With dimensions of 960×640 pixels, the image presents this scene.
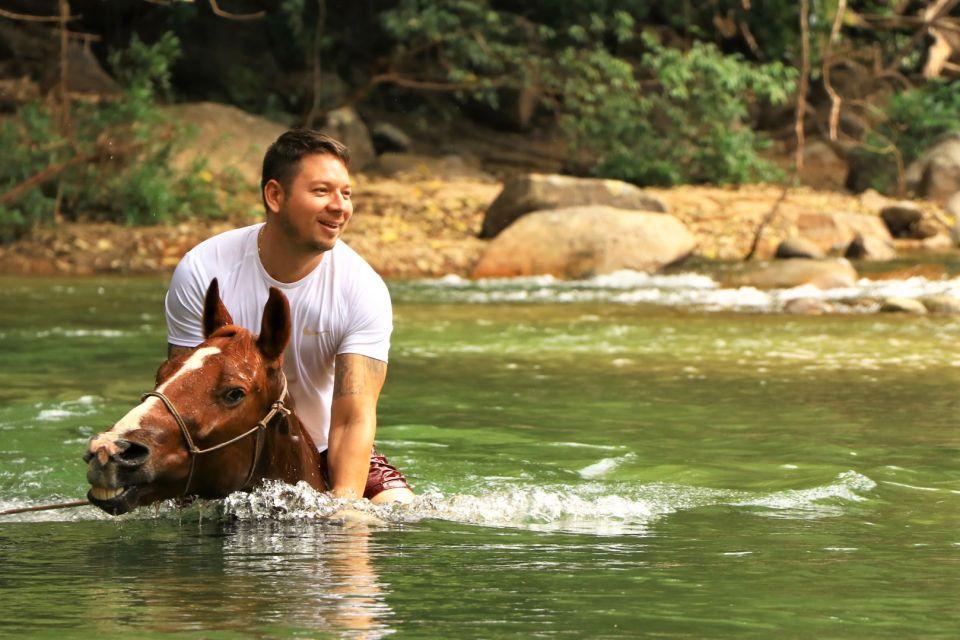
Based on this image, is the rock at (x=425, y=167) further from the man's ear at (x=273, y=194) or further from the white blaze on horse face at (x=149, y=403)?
the white blaze on horse face at (x=149, y=403)

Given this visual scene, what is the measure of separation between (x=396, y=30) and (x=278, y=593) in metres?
21.9

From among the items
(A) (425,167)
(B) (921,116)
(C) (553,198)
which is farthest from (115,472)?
(B) (921,116)

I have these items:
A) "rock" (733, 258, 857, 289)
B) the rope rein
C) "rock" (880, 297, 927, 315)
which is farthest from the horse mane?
"rock" (733, 258, 857, 289)

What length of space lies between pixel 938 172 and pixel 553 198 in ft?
31.7

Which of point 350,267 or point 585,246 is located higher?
point 350,267

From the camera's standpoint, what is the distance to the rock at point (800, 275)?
755 inches

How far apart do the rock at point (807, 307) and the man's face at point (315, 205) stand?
1155cm

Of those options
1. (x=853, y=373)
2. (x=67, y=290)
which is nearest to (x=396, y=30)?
(x=67, y=290)

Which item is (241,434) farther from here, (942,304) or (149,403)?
(942,304)

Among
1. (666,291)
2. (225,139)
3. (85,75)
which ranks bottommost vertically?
(666,291)

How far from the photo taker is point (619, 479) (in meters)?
7.85

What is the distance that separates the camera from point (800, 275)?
19.5 m

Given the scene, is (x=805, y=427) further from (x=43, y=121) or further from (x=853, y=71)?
(x=853, y=71)

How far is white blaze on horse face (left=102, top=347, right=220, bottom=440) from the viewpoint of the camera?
4.54 meters
